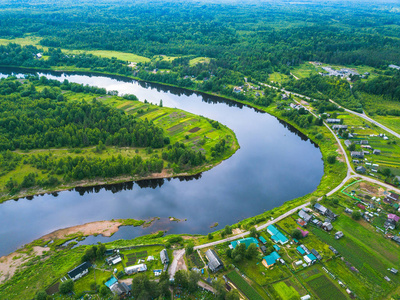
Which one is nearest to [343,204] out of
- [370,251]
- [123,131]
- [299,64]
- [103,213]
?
[370,251]

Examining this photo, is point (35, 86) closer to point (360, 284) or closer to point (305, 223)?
point (305, 223)

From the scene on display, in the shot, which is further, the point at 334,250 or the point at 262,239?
the point at 262,239

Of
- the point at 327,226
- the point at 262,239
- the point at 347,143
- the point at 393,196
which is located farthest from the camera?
the point at 347,143

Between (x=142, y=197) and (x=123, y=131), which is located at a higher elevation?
(x=123, y=131)

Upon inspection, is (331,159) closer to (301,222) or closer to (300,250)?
(301,222)

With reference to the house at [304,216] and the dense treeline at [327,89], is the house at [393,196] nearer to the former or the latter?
the house at [304,216]

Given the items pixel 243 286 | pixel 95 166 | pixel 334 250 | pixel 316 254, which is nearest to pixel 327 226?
pixel 334 250

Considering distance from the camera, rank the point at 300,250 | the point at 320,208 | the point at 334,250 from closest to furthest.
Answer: the point at 300,250
the point at 334,250
the point at 320,208
